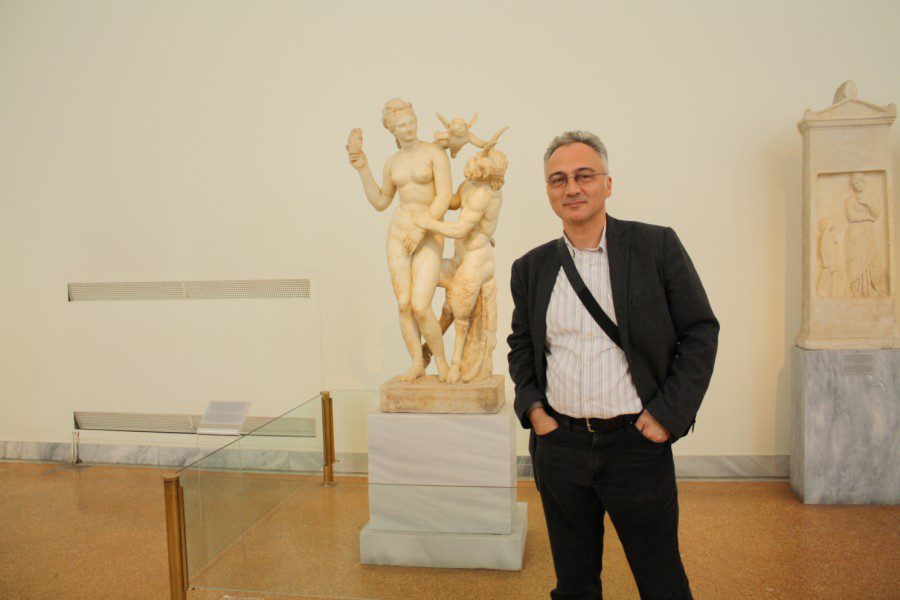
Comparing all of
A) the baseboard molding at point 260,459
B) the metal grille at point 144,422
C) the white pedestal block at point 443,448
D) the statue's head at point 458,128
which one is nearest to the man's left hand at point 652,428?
the white pedestal block at point 443,448

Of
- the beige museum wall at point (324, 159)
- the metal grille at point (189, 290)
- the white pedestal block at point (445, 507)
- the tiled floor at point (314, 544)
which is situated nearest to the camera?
the white pedestal block at point (445, 507)

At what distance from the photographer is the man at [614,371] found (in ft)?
5.54

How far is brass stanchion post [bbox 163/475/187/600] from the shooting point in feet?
7.72

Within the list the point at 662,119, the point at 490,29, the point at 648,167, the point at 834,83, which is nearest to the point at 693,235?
the point at 648,167

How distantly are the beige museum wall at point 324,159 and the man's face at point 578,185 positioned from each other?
2.83 meters

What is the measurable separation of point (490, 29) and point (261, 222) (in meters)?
2.24

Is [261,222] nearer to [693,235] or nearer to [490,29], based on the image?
[490,29]

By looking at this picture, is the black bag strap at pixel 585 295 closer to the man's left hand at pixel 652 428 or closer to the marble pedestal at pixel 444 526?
the man's left hand at pixel 652 428

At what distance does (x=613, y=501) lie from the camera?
1712mm

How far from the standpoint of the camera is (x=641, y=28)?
4.42 m

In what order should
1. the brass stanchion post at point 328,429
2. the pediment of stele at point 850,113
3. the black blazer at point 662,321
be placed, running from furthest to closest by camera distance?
the brass stanchion post at point 328,429 → the pediment of stele at point 850,113 → the black blazer at point 662,321

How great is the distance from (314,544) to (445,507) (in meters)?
0.57

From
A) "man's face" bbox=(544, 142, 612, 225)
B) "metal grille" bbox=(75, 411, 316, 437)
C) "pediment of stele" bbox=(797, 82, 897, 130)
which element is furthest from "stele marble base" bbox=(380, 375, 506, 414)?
"pediment of stele" bbox=(797, 82, 897, 130)

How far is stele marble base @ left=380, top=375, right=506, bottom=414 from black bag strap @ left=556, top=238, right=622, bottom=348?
4.90ft
